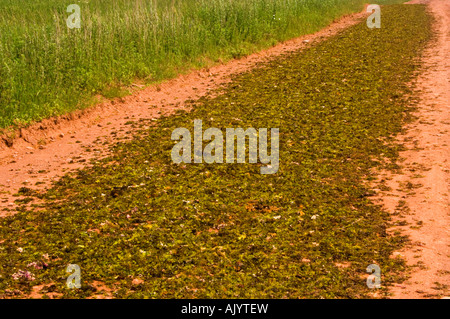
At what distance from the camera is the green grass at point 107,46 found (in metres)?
7.66

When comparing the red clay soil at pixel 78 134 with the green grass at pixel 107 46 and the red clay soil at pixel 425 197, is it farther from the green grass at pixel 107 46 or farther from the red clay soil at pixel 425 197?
the red clay soil at pixel 425 197

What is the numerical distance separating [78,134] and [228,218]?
3.46 m

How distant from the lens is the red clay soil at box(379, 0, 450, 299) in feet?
13.1

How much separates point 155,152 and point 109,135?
1136 mm

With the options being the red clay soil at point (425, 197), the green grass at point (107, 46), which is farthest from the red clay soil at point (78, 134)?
the red clay soil at point (425, 197)

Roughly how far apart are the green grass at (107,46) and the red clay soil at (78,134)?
245 millimetres

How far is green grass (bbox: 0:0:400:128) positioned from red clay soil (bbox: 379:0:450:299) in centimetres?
486

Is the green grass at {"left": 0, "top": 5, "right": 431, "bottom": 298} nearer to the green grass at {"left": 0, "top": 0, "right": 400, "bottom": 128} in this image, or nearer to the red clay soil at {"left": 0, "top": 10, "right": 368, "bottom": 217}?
the red clay soil at {"left": 0, "top": 10, "right": 368, "bottom": 217}

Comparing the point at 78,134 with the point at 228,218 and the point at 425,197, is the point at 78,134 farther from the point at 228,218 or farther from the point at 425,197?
the point at 425,197

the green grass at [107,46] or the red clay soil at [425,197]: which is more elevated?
the green grass at [107,46]

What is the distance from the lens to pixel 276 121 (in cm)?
772

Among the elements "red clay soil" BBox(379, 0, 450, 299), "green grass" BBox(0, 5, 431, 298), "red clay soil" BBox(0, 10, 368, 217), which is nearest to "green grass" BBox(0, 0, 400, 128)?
"red clay soil" BBox(0, 10, 368, 217)

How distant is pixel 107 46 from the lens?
31.0 feet
